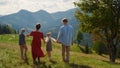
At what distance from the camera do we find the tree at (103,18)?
48.1 meters

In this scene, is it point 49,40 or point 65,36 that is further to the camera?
point 49,40

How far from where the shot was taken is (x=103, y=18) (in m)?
47.9

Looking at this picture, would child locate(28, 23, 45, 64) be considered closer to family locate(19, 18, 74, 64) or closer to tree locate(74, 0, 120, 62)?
family locate(19, 18, 74, 64)

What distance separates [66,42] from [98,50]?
11962 centimetres

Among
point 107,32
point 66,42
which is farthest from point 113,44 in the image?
point 66,42

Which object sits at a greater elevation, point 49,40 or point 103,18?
point 49,40

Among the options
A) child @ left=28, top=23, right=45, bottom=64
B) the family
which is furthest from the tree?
child @ left=28, top=23, right=45, bottom=64

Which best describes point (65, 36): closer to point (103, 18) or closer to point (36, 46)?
point (36, 46)

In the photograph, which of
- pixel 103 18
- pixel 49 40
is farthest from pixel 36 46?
pixel 103 18

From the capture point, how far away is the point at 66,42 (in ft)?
71.6

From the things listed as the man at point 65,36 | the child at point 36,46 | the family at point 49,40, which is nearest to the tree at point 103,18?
the family at point 49,40

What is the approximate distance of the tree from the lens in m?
48.1

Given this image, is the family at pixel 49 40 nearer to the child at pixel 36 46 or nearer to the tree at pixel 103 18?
the child at pixel 36 46

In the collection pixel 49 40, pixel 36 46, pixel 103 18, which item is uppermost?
pixel 36 46
